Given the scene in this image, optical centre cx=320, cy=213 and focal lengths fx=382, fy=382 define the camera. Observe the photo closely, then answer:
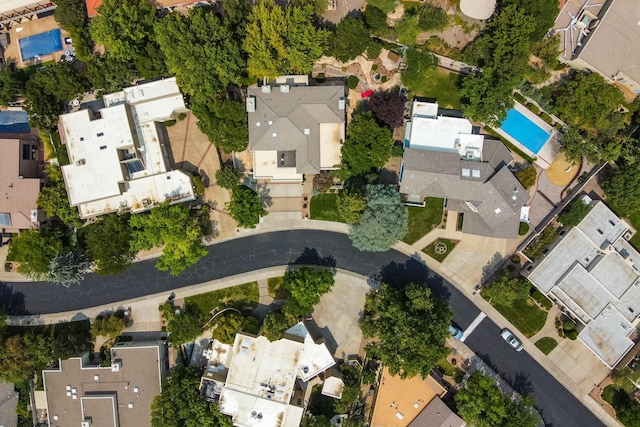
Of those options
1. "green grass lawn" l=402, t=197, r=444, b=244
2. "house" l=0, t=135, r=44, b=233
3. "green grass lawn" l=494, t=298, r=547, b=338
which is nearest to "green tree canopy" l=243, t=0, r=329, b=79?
"green grass lawn" l=402, t=197, r=444, b=244

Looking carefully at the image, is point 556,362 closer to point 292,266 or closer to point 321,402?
point 321,402

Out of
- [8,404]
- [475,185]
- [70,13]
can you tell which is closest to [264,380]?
[475,185]

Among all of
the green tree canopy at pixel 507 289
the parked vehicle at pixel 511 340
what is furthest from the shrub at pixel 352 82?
the parked vehicle at pixel 511 340

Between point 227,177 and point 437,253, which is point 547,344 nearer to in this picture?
point 437,253

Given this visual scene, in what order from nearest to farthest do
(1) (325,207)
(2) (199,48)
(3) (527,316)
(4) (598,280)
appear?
(2) (199,48) < (4) (598,280) < (3) (527,316) < (1) (325,207)

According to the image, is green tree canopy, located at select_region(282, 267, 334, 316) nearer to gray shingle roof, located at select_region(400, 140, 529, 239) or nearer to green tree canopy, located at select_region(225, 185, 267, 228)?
green tree canopy, located at select_region(225, 185, 267, 228)

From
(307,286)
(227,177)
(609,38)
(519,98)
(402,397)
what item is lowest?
(402,397)
